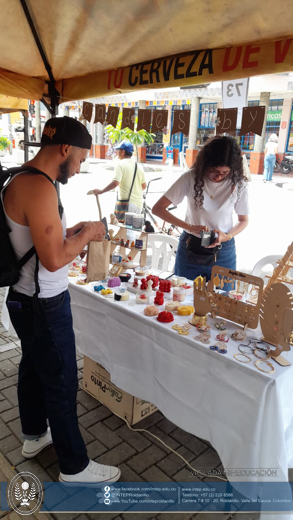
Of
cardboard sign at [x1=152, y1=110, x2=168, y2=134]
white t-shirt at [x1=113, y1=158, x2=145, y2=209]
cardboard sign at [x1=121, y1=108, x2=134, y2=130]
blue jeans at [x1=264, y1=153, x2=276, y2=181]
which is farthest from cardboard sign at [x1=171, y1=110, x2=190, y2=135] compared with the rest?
blue jeans at [x1=264, y1=153, x2=276, y2=181]

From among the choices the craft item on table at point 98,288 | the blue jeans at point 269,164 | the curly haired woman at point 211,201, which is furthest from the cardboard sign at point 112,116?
the blue jeans at point 269,164

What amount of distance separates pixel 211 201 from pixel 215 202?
28 millimetres

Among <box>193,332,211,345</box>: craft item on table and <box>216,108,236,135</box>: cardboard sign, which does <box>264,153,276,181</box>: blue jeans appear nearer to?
<box>216,108,236,135</box>: cardboard sign

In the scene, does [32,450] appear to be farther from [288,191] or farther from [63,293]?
[288,191]

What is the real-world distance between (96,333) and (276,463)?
4.04 feet

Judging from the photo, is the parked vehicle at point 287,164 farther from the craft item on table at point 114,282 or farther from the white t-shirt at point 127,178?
the craft item on table at point 114,282

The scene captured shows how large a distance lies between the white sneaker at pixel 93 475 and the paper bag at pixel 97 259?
1005 millimetres

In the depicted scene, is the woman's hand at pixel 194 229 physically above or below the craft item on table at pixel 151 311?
above

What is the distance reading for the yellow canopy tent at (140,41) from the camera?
71.9 inches

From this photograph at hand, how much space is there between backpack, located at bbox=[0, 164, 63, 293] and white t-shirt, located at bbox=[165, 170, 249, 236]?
1.29 metres

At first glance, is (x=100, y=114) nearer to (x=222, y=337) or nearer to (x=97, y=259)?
(x=97, y=259)

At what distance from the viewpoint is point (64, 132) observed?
58.2 inches

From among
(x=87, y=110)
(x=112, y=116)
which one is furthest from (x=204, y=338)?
(x=87, y=110)

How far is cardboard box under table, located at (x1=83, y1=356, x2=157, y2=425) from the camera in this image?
2.31 meters
